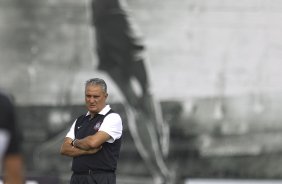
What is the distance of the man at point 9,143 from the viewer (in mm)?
3074

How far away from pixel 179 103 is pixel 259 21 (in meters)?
1.05

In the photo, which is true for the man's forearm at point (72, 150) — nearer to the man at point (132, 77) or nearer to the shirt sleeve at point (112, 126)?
the shirt sleeve at point (112, 126)

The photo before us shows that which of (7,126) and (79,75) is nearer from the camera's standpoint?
(7,126)

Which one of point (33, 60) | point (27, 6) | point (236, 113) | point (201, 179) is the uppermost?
point (27, 6)

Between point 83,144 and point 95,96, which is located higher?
point 95,96

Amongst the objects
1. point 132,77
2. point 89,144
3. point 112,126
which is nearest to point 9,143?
point 89,144

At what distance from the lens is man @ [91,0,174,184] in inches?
306

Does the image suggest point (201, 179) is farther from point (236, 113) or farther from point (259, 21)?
point (259, 21)

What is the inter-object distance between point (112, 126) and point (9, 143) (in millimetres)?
1610

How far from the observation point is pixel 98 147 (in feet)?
15.2

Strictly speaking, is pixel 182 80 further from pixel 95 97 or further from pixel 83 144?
pixel 83 144

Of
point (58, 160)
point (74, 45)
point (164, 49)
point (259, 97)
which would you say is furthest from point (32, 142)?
point (259, 97)

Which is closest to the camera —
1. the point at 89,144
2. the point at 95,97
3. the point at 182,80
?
the point at 89,144

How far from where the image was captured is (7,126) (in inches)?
122
